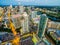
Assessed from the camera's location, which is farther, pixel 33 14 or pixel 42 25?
pixel 33 14

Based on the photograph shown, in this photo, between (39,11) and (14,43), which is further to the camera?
(39,11)

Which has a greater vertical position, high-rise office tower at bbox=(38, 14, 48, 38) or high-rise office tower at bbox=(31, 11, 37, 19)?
high-rise office tower at bbox=(31, 11, 37, 19)

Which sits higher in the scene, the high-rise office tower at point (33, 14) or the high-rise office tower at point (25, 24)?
the high-rise office tower at point (33, 14)

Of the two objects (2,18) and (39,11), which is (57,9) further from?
(2,18)

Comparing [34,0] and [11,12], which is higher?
[34,0]

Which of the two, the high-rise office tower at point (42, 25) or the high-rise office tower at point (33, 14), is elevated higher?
the high-rise office tower at point (33, 14)

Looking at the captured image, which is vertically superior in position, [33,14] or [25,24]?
[33,14]

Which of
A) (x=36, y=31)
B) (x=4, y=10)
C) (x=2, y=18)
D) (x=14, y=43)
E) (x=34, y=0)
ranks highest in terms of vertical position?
(x=34, y=0)

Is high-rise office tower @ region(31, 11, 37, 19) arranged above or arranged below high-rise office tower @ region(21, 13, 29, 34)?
above

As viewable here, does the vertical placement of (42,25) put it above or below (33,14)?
below

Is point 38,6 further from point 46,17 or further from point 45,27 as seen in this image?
point 45,27

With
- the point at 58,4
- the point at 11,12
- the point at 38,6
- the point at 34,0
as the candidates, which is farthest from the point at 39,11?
the point at 11,12
